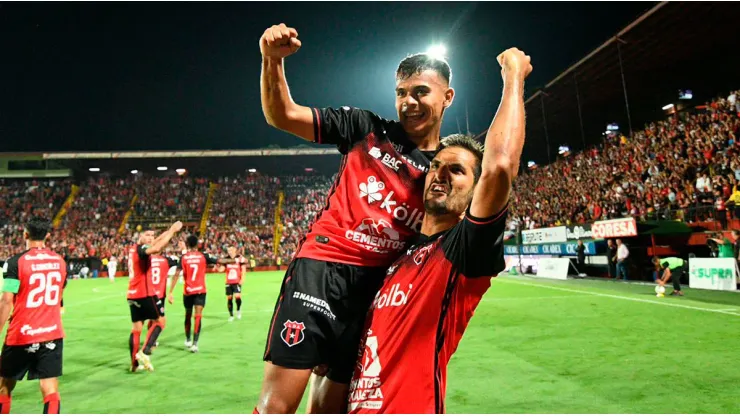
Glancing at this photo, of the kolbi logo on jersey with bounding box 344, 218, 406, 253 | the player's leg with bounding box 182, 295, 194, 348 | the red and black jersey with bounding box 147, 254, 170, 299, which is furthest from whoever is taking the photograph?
the player's leg with bounding box 182, 295, 194, 348

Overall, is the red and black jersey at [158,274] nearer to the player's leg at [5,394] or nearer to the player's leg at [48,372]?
the player's leg at [48,372]

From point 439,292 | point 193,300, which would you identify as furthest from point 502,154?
point 193,300

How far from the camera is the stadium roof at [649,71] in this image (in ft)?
67.3

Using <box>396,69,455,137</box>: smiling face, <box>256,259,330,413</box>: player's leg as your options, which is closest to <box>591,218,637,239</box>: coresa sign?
<box>396,69,455,137</box>: smiling face

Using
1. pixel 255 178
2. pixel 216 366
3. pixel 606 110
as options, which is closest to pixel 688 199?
pixel 606 110

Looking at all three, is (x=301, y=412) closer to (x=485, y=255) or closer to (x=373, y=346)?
(x=373, y=346)

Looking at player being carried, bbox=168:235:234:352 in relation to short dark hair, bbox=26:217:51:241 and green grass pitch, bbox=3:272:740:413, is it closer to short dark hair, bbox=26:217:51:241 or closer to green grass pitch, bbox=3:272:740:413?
green grass pitch, bbox=3:272:740:413

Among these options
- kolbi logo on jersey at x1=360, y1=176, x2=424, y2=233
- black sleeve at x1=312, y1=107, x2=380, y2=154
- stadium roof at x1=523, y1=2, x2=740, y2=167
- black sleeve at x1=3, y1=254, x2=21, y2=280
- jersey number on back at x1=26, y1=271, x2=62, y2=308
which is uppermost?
stadium roof at x1=523, y1=2, x2=740, y2=167

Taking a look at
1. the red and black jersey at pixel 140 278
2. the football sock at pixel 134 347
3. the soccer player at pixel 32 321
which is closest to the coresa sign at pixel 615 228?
the red and black jersey at pixel 140 278

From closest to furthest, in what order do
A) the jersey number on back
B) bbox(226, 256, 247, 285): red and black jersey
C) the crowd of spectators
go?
the jersey number on back < bbox(226, 256, 247, 285): red and black jersey < the crowd of spectators

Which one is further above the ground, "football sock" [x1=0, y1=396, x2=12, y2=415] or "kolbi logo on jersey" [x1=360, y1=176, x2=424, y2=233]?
"kolbi logo on jersey" [x1=360, y1=176, x2=424, y2=233]

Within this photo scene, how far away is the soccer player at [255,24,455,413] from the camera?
8.29ft

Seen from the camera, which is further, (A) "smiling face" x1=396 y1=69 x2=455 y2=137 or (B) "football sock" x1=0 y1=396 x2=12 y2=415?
(B) "football sock" x1=0 y1=396 x2=12 y2=415

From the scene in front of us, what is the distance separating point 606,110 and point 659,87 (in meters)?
4.71
